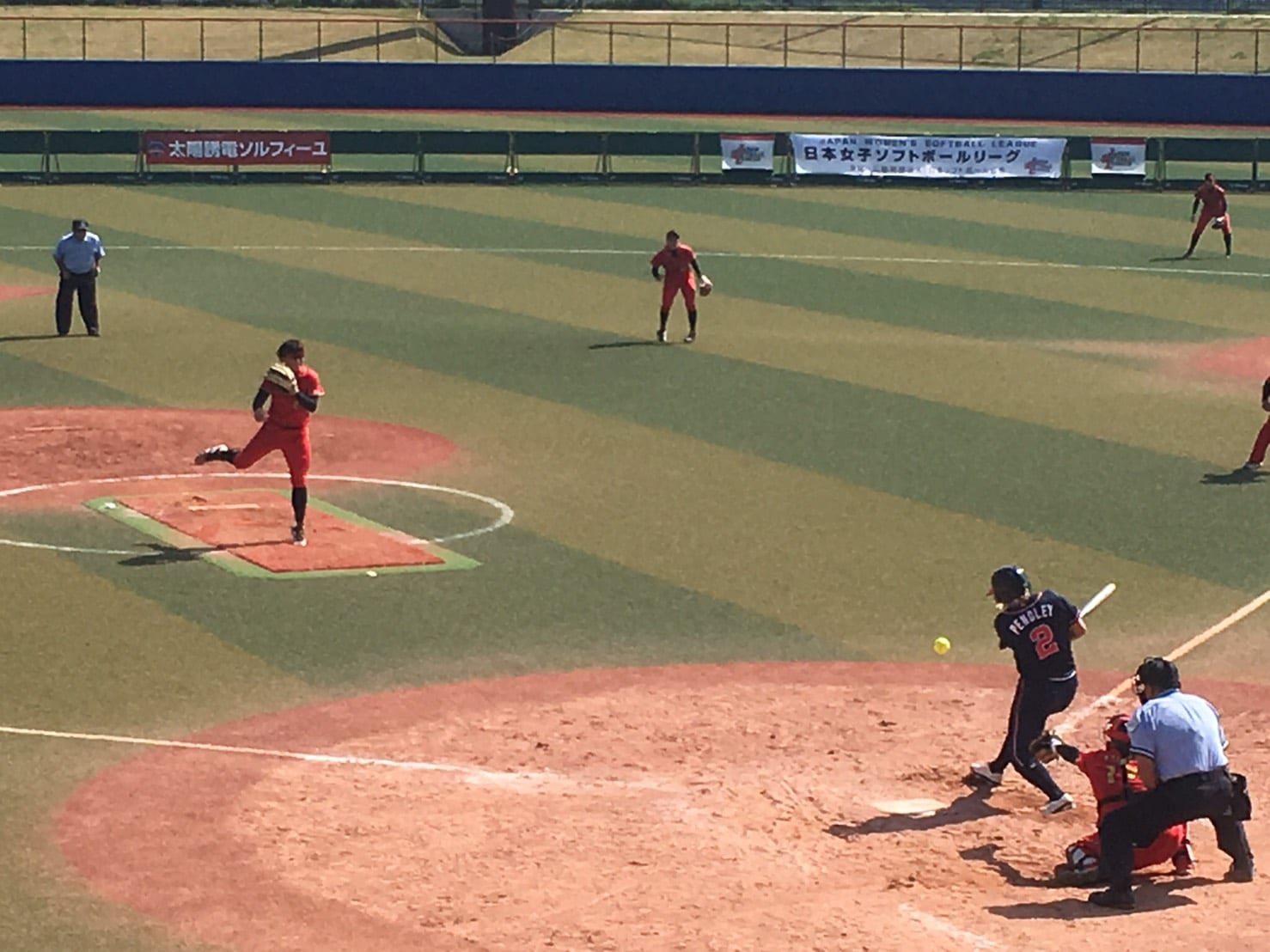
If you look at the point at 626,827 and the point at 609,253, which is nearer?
the point at 626,827

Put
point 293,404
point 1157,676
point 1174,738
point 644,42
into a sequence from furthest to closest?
point 644,42, point 293,404, point 1157,676, point 1174,738

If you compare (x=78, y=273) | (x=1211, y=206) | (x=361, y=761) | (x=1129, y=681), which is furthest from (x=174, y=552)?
(x=1211, y=206)

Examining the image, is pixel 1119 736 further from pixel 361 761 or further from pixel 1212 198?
pixel 1212 198

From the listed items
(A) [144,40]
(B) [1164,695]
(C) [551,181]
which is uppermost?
(A) [144,40]

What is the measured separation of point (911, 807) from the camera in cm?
1695

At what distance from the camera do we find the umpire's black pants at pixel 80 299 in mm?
38062

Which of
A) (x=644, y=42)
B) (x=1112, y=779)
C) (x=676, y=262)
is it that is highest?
(x=644, y=42)

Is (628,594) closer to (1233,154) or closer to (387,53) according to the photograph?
(1233,154)

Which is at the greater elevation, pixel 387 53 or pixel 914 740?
pixel 387 53

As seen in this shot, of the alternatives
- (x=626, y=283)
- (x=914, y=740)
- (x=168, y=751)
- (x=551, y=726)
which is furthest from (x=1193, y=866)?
(x=626, y=283)

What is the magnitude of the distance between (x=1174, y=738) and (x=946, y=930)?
80.5 inches

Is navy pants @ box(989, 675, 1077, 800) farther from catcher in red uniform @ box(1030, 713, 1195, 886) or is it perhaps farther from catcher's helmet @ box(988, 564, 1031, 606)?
catcher in red uniform @ box(1030, 713, 1195, 886)

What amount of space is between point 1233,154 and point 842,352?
29.4 meters

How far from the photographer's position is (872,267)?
1873 inches
